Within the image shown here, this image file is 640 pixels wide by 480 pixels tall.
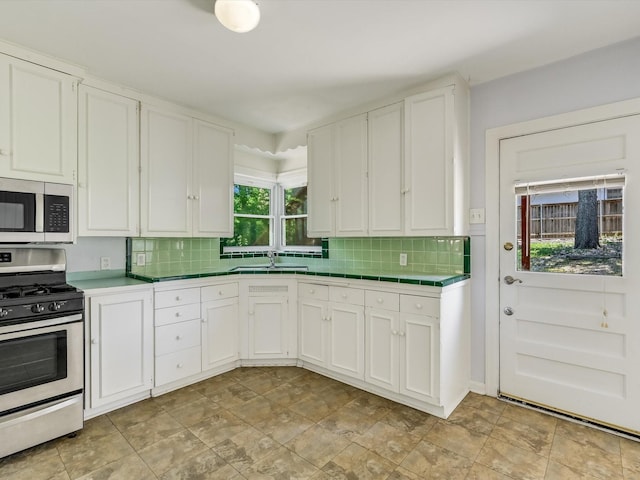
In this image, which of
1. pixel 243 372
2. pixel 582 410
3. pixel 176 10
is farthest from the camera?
pixel 243 372

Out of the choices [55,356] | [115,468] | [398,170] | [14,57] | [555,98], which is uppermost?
[14,57]

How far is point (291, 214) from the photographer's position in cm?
417

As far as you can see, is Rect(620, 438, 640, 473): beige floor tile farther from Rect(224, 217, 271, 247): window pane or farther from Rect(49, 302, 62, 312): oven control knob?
Rect(224, 217, 271, 247): window pane

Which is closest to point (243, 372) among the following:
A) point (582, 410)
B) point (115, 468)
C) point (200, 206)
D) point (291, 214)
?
point (115, 468)

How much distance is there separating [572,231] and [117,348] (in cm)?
331

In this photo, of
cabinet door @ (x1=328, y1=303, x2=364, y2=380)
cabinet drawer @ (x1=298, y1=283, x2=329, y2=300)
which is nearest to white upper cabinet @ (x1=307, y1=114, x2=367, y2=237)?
cabinet drawer @ (x1=298, y1=283, x2=329, y2=300)

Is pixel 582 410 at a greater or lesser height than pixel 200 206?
lesser

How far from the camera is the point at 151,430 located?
213 centimetres

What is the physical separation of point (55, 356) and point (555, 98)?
147 inches

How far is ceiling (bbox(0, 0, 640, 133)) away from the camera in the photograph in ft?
5.78

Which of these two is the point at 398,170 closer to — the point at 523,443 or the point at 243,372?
the point at 523,443

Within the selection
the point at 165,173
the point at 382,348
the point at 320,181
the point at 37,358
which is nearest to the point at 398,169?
the point at 320,181

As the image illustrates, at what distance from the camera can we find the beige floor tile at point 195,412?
7.38ft

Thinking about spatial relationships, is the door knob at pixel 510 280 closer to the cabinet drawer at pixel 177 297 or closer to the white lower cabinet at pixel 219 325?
the white lower cabinet at pixel 219 325
